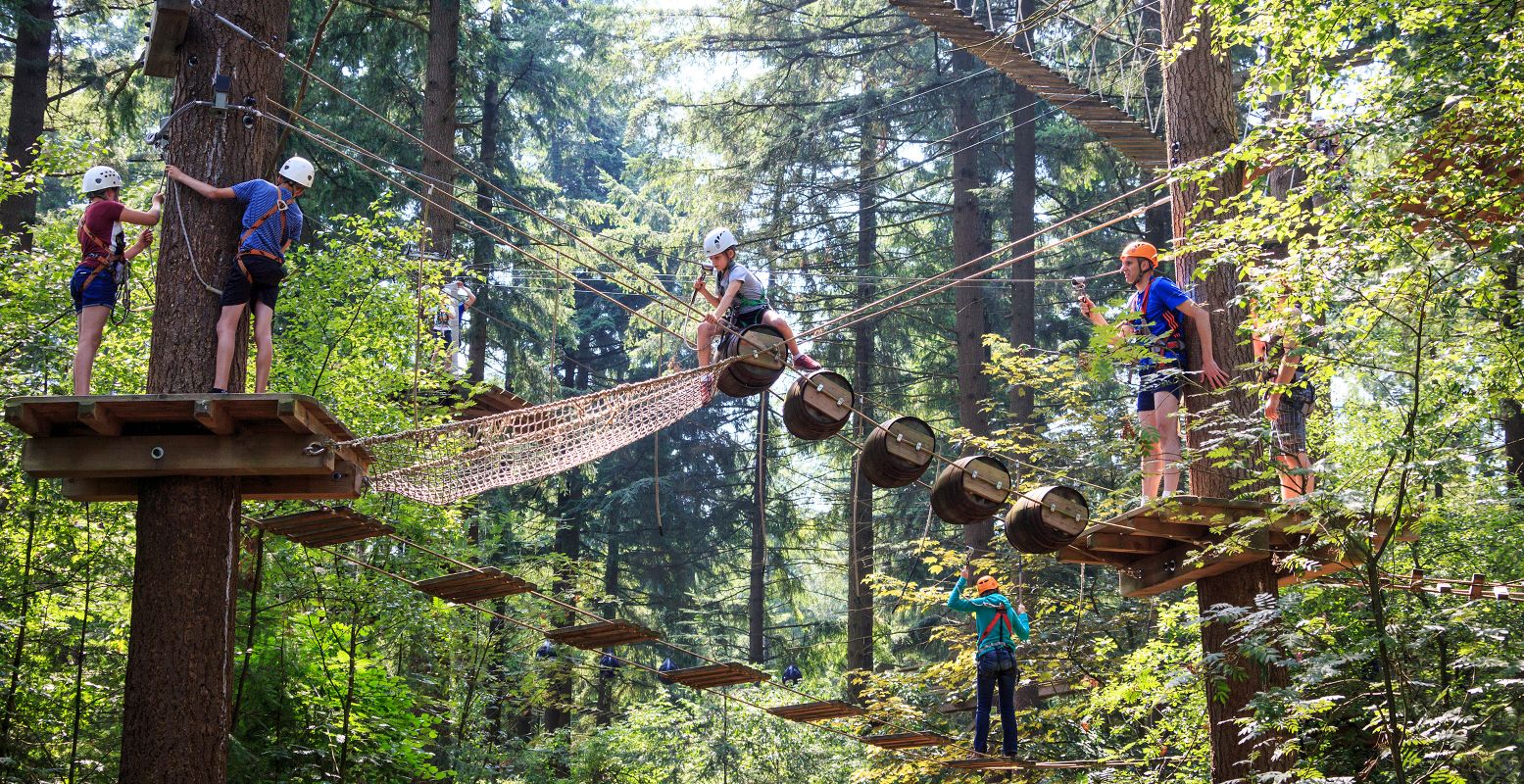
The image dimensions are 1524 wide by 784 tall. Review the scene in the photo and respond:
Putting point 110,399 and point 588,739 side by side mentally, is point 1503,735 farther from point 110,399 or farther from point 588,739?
point 588,739

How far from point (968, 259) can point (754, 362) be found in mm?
9349

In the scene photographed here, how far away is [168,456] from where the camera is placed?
15.6 ft

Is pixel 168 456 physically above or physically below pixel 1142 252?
below

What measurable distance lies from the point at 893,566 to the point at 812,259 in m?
4.15

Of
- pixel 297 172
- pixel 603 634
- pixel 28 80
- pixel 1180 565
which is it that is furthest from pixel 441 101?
pixel 1180 565

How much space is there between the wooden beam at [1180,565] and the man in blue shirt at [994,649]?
1415mm

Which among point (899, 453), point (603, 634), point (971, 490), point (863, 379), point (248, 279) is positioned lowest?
point (603, 634)

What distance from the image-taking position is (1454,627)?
16.5 feet

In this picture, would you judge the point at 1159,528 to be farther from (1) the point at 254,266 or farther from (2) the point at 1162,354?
(1) the point at 254,266

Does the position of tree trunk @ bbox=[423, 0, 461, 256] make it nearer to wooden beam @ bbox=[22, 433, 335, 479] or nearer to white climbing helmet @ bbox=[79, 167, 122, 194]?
white climbing helmet @ bbox=[79, 167, 122, 194]

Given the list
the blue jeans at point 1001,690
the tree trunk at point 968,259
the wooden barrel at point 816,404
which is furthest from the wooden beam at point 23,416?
the tree trunk at point 968,259

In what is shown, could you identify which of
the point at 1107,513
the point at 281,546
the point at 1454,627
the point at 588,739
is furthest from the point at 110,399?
the point at 588,739

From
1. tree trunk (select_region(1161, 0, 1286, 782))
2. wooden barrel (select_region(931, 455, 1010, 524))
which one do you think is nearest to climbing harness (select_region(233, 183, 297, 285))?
wooden barrel (select_region(931, 455, 1010, 524))

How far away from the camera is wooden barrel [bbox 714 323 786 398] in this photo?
593cm
